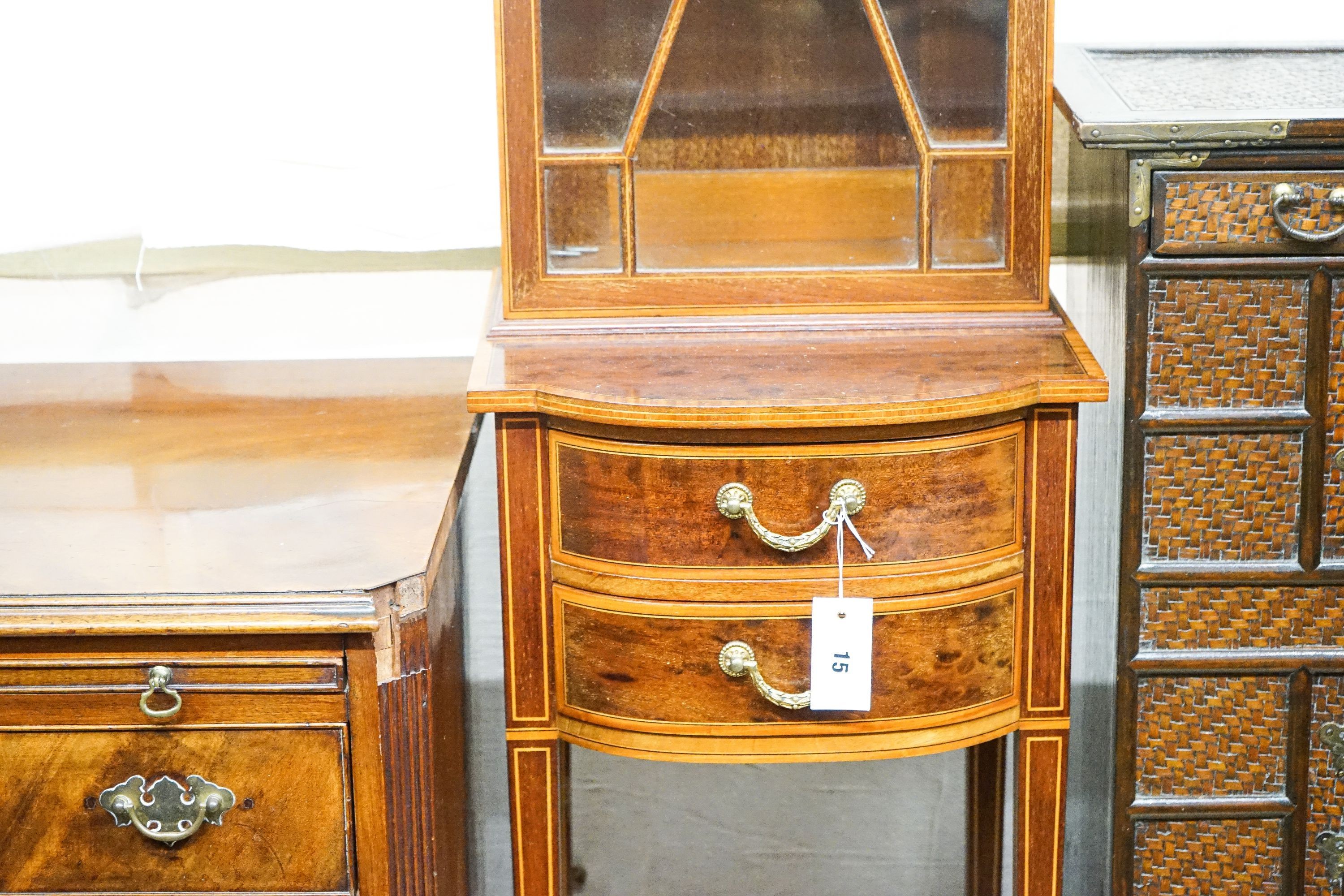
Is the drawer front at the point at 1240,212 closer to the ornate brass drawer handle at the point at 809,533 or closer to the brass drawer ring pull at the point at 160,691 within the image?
the ornate brass drawer handle at the point at 809,533

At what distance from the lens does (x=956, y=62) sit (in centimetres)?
163

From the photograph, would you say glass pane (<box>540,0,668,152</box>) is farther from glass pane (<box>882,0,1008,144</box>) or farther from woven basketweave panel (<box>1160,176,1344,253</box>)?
woven basketweave panel (<box>1160,176,1344,253</box>)

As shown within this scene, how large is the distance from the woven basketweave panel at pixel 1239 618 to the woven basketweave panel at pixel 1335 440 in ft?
0.19

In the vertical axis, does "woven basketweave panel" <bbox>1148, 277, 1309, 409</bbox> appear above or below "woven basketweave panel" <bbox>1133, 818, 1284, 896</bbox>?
above

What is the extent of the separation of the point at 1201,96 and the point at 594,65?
62 cm

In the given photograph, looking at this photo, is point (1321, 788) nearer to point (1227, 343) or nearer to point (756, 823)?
point (1227, 343)

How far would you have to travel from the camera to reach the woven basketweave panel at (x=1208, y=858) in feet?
5.42

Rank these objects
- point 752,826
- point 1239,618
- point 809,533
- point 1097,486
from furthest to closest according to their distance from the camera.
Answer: point 752,826
point 1097,486
point 1239,618
point 809,533

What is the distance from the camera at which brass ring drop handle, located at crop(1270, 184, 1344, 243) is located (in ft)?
4.81

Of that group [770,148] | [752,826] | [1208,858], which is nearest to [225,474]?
[770,148]

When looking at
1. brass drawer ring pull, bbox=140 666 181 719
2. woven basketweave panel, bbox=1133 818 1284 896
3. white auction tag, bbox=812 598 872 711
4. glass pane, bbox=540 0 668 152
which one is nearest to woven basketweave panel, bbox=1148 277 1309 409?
white auction tag, bbox=812 598 872 711

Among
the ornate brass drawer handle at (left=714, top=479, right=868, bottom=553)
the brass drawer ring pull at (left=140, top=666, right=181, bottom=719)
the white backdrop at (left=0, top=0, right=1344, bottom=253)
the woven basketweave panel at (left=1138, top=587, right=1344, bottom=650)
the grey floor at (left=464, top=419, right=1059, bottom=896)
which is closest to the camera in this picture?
the brass drawer ring pull at (left=140, top=666, right=181, bottom=719)

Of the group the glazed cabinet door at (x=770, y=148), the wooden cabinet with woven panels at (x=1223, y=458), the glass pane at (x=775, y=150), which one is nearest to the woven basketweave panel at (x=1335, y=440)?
the wooden cabinet with woven panels at (x=1223, y=458)

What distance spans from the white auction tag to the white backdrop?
2.71 feet
